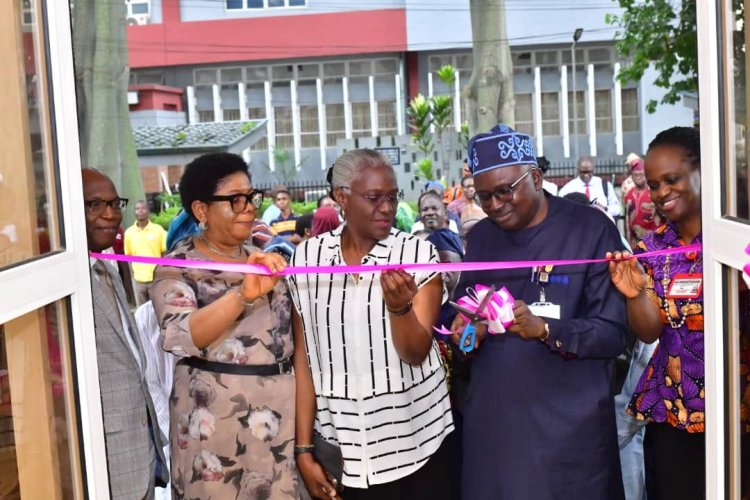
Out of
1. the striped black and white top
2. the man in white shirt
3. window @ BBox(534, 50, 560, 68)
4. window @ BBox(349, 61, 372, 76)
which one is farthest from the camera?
window @ BBox(349, 61, 372, 76)

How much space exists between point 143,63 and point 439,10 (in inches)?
407

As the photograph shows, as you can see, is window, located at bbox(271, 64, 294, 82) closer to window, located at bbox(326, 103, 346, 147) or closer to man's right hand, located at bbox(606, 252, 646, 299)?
window, located at bbox(326, 103, 346, 147)

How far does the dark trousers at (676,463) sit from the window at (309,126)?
101 feet

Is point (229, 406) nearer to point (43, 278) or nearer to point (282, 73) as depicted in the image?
point (43, 278)

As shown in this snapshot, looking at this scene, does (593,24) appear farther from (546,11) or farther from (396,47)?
(396,47)

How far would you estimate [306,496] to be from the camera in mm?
3307

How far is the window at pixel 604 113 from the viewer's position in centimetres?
3272

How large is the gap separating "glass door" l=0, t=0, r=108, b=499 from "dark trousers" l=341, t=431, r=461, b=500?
1331 millimetres

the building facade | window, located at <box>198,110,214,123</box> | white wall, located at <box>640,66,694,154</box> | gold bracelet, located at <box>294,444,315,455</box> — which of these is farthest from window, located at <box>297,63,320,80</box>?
gold bracelet, located at <box>294,444,315,455</box>

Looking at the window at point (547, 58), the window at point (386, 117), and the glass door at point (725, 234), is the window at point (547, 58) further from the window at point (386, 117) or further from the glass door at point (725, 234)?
the glass door at point (725, 234)

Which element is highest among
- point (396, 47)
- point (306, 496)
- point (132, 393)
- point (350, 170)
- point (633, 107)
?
point (396, 47)

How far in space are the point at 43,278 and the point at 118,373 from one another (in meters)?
1.31

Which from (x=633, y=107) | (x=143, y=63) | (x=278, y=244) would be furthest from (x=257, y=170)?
(x=278, y=244)

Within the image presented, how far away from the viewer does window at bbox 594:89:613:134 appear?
3272 centimetres
